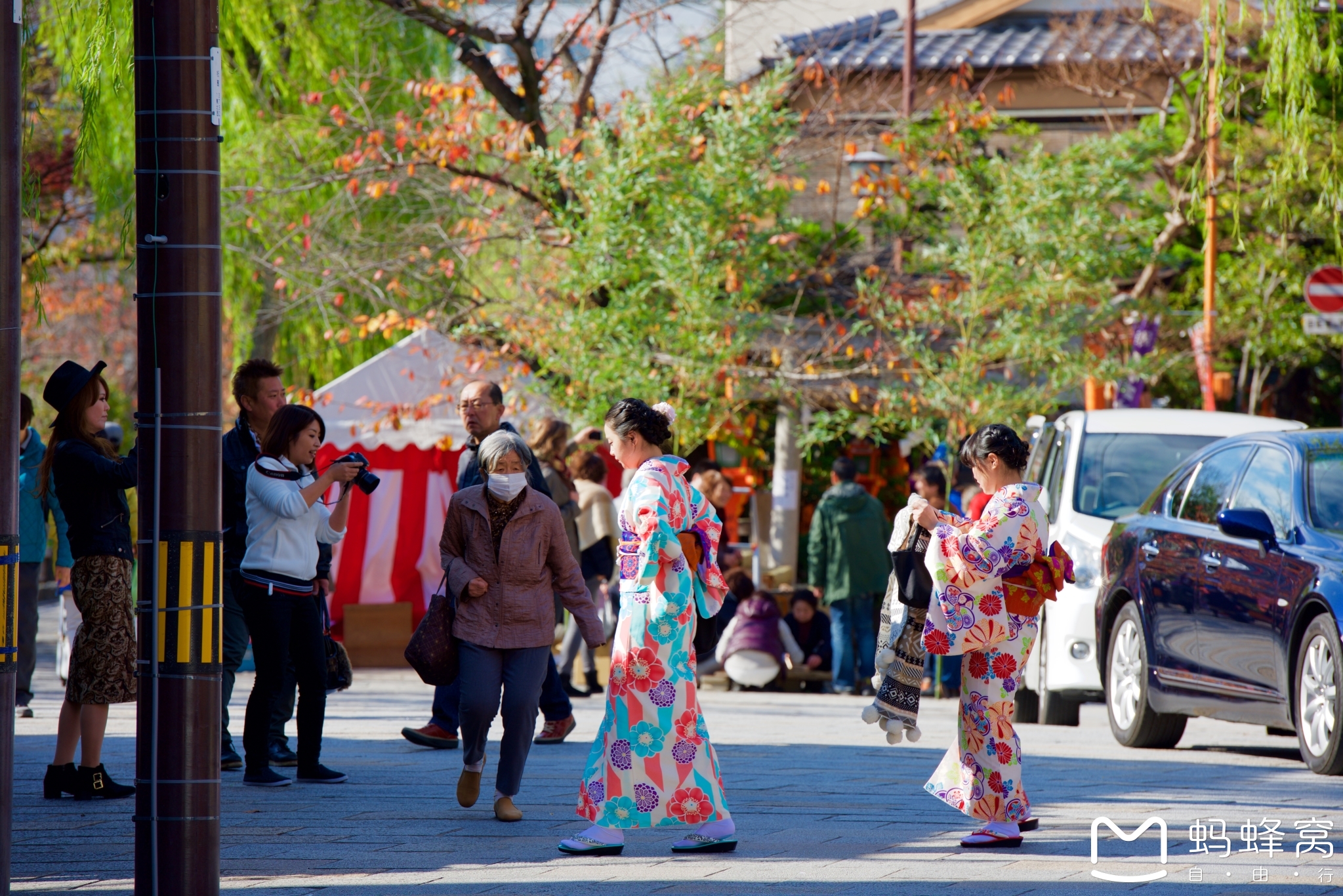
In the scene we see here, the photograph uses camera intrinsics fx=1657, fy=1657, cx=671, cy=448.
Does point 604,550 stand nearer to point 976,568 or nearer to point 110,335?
point 976,568

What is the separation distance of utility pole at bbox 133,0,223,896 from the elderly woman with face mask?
2010 mm

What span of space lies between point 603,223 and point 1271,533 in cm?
778

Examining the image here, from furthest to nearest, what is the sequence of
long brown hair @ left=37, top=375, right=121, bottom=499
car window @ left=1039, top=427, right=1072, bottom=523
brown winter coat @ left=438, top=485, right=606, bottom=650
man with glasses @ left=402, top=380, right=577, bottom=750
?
1. car window @ left=1039, top=427, right=1072, bottom=523
2. man with glasses @ left=402, top=380, right=577, bottom=750
3. long brown hair @ left=37, top=375, right=121, bottom=499
4. brown winter coat @ left=438, top=485, right=606, bottom=650

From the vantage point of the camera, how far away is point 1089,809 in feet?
22.9

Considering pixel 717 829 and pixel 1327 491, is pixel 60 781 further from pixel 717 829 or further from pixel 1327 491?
pixel 1327 491

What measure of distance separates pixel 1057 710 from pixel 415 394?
703 cm

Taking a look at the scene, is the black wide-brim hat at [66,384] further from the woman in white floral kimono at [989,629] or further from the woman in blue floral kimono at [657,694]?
the woman in white floral kimono at [989,629]

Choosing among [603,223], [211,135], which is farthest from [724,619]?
[211,135]

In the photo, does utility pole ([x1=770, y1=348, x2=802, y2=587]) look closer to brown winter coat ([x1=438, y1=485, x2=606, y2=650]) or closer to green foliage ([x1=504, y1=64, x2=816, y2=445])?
green foliage ([x1=504, y1=64, x2=816, y2=445])

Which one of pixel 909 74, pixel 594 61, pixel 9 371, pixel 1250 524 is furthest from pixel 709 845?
pixel 909 74

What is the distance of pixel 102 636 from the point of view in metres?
7.21

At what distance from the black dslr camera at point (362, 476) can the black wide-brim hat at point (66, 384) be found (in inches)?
45.5

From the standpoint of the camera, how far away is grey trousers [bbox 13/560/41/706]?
977 cm

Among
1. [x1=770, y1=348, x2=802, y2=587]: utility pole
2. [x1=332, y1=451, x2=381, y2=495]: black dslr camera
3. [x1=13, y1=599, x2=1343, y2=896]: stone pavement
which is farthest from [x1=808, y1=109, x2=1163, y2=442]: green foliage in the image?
[x1=332, y1=451, x2=381, y2=495]: black dslr camera
